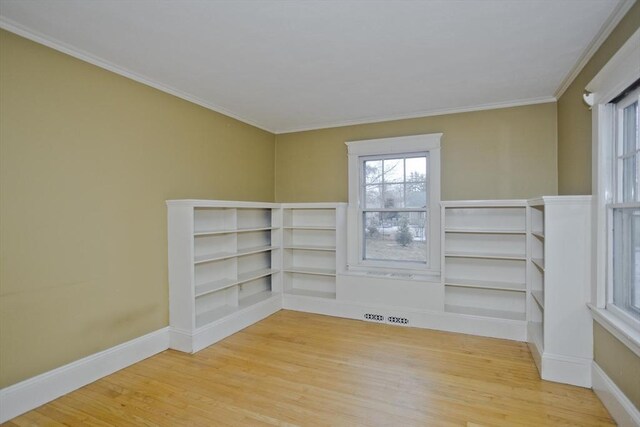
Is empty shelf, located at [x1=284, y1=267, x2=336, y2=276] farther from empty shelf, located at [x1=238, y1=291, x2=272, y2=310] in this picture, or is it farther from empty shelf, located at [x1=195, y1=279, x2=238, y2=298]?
empty shelf, located at [x1=195, y1=279, x2=238, y2=298]

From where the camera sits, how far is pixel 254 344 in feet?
11.3

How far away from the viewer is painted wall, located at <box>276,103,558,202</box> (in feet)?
12.3

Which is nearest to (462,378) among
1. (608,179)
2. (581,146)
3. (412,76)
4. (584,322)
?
(584,322)

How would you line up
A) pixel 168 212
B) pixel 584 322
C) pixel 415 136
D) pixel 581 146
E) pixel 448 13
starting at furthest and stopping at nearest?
pixel 415 136
pixel 168 212
pixel 581 146
pixel 584 322
pixel 448 13

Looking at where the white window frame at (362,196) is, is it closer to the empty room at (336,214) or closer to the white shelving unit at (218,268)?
the empty room at (336,214)

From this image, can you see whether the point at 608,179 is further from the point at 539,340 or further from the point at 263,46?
the point at 263,46

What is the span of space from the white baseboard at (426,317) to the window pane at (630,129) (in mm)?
2046

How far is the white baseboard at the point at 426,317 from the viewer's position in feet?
11.7

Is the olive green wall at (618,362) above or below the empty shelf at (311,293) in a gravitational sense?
above

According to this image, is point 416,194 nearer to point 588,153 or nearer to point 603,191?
point 588,153

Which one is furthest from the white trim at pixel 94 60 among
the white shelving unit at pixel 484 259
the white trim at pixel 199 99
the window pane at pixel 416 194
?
the white shelving unit at pixel 484 259

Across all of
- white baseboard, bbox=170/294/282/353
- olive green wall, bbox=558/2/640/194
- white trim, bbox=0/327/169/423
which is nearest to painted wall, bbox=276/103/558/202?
olive green wall, bbox=558/2/640/194

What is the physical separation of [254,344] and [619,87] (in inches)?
145

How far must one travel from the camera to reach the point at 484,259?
3941 mm
